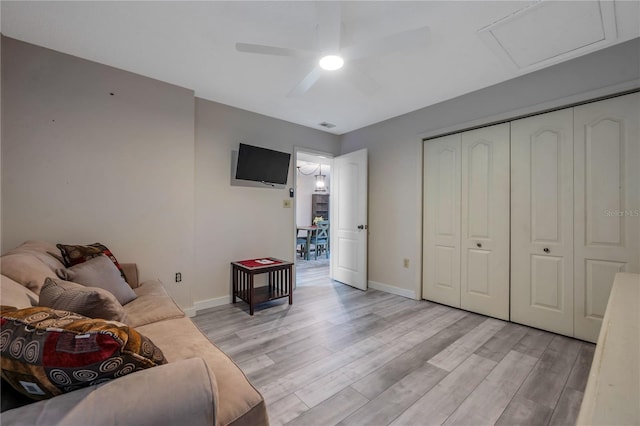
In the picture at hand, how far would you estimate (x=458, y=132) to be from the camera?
3174 millimetres

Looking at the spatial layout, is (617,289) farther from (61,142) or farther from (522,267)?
(61,142)

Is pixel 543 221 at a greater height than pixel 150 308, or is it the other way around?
pixel 543 221

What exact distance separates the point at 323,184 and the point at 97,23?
23.6ft

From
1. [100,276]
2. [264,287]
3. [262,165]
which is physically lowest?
[264,287]

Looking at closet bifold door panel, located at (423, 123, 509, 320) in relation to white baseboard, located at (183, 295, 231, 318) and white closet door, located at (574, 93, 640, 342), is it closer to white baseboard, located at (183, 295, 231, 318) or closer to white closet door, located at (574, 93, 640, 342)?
white closet door, located at (574, 93, 640, 342)

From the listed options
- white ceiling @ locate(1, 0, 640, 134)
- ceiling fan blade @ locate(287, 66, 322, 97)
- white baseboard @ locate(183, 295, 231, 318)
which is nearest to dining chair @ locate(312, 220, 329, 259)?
white baseboard @ locate(183, 295, 231, 318)

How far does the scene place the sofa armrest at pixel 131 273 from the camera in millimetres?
2404

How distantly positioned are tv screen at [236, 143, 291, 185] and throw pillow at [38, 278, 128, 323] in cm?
232

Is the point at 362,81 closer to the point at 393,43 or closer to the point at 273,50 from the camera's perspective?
the point at 393,43

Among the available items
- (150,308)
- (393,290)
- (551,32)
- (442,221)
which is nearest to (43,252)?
(150,308)

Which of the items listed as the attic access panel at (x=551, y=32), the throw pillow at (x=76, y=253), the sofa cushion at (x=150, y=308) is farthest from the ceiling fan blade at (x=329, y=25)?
the throw pillow at (x=76, y=253)

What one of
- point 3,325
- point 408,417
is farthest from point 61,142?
point 408,417

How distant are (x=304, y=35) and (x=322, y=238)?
5.43 m

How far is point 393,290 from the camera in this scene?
3.79m
